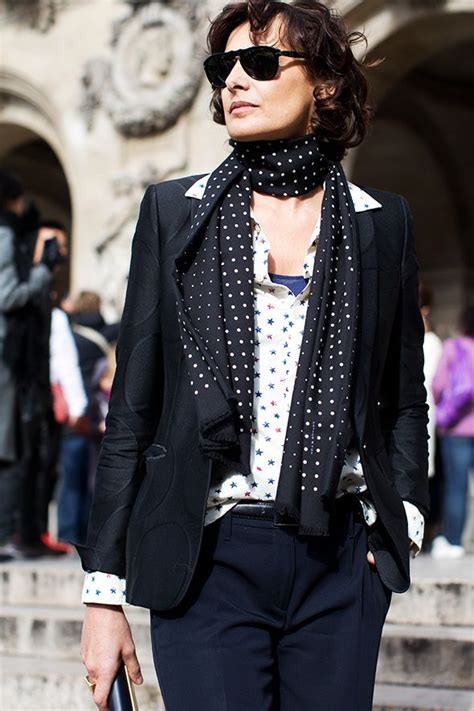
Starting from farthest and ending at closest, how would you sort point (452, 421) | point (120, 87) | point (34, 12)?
1. point (34, 12)
2. point (120, 87)
3. point (452, 421)

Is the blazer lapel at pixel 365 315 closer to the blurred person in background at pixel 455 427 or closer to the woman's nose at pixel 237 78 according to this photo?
the woman's nose at pixel 237 78

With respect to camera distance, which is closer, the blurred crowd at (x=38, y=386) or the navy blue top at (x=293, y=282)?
the navy blue top at (x=293, y=282)

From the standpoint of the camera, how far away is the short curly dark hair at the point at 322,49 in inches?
93.0

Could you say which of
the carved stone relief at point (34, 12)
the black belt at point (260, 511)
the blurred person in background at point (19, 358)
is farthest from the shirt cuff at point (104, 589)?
the carved stone relief at point (34, 12)

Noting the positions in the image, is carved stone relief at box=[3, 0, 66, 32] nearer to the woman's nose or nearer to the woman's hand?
the woman's nose

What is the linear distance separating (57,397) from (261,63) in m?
5.22

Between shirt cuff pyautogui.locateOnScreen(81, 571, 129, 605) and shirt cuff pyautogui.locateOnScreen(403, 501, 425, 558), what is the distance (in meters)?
0.53

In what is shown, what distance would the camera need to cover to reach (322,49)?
2371 mm

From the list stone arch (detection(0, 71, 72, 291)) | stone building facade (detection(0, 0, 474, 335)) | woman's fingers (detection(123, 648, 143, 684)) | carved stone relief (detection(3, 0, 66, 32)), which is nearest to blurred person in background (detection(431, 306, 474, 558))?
stone building facade (detection(0, 0, 474, 335))

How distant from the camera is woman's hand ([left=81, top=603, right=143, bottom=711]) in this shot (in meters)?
2.21

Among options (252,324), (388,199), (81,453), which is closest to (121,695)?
(252,324)

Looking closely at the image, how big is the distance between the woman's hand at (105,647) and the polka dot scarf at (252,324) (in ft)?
1.17

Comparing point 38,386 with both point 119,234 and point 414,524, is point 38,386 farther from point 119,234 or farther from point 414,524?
point 119,234

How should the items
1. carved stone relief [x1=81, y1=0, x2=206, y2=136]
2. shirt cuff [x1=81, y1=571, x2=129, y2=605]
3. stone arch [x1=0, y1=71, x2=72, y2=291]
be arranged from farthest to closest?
1. stone arch [x1=0, y1=71, x2=72, y2=291]
2. carved stone relief [x1=81, y1=0, x2=206, y2=136]
3. shirt cuff [x1=81, y1=571, x2=129, y2=605]
